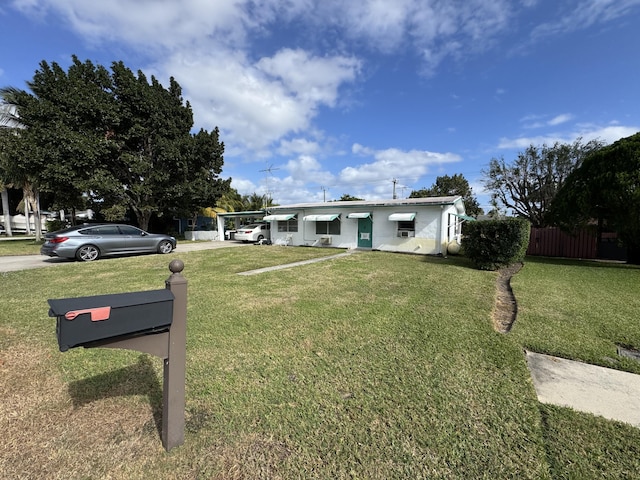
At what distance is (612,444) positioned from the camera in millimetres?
1935

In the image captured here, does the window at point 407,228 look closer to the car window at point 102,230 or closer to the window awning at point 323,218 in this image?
the window awning at point 323,218

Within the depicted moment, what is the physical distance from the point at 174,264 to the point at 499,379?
3.02 m

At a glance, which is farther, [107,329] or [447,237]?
[447,237]

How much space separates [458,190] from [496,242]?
96.0ft

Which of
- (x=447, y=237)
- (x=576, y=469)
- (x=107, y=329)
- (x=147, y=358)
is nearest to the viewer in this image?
(x=107, y=329)

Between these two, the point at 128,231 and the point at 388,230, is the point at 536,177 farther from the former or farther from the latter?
the point at 128,231

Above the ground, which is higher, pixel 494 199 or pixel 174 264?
pixel 494 199

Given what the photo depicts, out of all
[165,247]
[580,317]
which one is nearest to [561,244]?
[580,317]

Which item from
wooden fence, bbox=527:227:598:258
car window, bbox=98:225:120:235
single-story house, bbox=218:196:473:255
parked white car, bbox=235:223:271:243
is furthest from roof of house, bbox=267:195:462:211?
car window, bbox=98:225:120:235

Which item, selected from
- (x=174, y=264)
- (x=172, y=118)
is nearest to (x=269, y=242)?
(x=172, y=118)

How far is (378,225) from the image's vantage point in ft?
49.6

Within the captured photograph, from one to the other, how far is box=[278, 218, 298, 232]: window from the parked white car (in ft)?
6.25

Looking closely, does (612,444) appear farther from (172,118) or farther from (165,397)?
(172,118)

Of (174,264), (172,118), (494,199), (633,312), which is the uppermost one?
(172,118)
